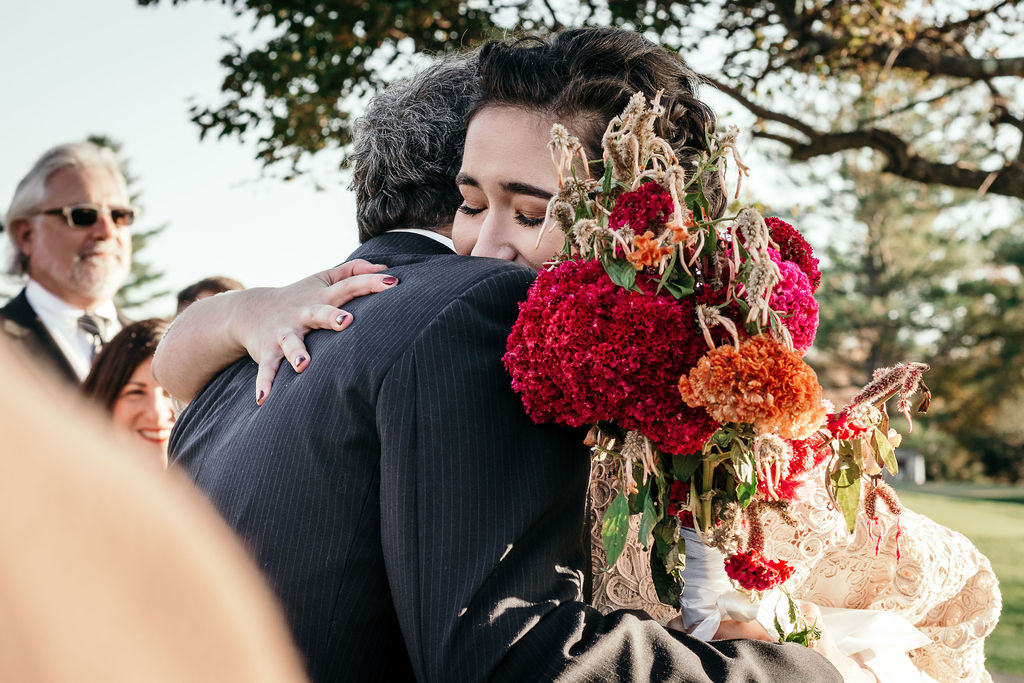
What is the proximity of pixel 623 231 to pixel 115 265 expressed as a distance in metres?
4.84

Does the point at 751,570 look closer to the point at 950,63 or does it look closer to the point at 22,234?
the point at 22,234

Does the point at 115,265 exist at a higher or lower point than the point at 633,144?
lower

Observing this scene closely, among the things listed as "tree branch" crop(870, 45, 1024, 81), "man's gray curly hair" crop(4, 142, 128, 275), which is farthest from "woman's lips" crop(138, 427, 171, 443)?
"tree branch" crop(870, 45, 1024, 81)

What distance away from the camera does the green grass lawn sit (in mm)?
7979

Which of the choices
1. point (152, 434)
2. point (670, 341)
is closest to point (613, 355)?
point (670, 341)

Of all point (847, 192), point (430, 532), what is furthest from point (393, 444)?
point (847, 192)

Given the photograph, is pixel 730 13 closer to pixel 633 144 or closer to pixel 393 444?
pixel 633 144

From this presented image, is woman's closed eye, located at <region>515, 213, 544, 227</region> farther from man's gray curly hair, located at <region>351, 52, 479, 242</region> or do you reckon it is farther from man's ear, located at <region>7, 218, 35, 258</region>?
man's ear, located at <region>7, 218, 35, 258</region>

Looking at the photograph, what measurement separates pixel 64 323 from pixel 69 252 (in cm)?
43

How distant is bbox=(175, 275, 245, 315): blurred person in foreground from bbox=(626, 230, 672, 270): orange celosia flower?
4.66m

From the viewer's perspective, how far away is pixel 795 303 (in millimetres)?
1573

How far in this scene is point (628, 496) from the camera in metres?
1.73

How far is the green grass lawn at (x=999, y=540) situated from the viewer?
7.98 metres

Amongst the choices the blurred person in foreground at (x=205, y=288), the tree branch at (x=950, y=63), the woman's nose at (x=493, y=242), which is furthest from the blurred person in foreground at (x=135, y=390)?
the tree branch at (x=950, y=63)
